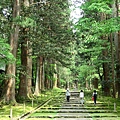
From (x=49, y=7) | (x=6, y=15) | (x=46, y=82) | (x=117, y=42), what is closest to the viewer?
(x=6, y=15)

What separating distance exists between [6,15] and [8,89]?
755 cm

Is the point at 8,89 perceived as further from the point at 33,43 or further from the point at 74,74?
the point at 74,74

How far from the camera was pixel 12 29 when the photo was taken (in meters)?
19.1

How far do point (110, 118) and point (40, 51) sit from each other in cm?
1312

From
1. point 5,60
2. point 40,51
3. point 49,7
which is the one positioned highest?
point 49,7

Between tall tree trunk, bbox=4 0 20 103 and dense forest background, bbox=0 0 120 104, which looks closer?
dense forest background, bbox=0 0 120 104

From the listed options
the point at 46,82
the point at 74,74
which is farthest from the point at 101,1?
the point at 74,74

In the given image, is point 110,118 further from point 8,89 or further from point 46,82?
point 46,82

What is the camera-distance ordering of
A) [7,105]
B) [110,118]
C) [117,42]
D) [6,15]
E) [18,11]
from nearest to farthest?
[110,118], [7,105], [18,11], [6,15], [117,42]

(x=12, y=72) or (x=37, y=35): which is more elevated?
(x=37, y=35)

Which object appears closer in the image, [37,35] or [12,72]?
[12,72]

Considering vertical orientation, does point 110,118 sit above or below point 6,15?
below

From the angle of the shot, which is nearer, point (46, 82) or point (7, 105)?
point (7, 105)

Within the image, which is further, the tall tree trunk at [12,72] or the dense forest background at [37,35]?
the tall tree trunk at [12,72]
